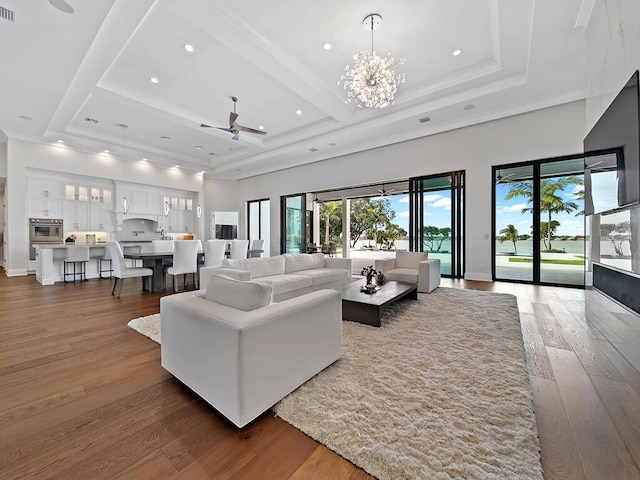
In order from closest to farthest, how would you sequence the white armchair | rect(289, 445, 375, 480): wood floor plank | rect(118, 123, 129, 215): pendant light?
rect(289, 445, 375, 480): wood floor plank → the white armchair → rect(118, 123, 129, 215): pendant light

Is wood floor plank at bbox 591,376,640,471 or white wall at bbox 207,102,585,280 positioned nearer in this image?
wood floor plank at bbox 591,376,640,471

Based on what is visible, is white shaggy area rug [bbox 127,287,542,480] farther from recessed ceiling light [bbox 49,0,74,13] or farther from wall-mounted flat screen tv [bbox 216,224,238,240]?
wall-mounted flat screen tv [bbox 216,224,238,240]

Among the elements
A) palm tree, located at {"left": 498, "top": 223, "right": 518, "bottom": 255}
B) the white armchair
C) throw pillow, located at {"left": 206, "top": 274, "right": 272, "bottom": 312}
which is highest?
palm tree, located at {"left": 498, "top": 223, "right": 518, "bottom": 255}

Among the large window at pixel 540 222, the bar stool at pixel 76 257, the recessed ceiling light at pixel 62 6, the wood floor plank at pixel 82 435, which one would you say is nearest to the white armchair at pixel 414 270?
the large window at pixel 540 222

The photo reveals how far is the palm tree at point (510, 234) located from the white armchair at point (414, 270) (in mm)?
2045

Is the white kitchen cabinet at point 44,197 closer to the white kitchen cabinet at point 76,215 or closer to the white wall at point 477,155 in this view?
the white kitchen cabinet at point 76,215

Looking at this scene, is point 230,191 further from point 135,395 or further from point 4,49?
point 135,395

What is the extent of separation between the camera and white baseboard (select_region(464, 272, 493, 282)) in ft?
19.0

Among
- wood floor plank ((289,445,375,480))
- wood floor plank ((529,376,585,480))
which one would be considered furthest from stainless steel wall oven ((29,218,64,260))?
wood floor plank ((529,376,585,480))

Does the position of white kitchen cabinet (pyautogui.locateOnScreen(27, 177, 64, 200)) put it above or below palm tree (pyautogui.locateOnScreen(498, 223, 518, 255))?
above

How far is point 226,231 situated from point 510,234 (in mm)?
9165

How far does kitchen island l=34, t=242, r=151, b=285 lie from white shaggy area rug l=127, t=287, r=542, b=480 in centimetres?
571

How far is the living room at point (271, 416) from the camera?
49.3 inches

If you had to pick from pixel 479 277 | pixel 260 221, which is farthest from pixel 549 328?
pixel 260 221
